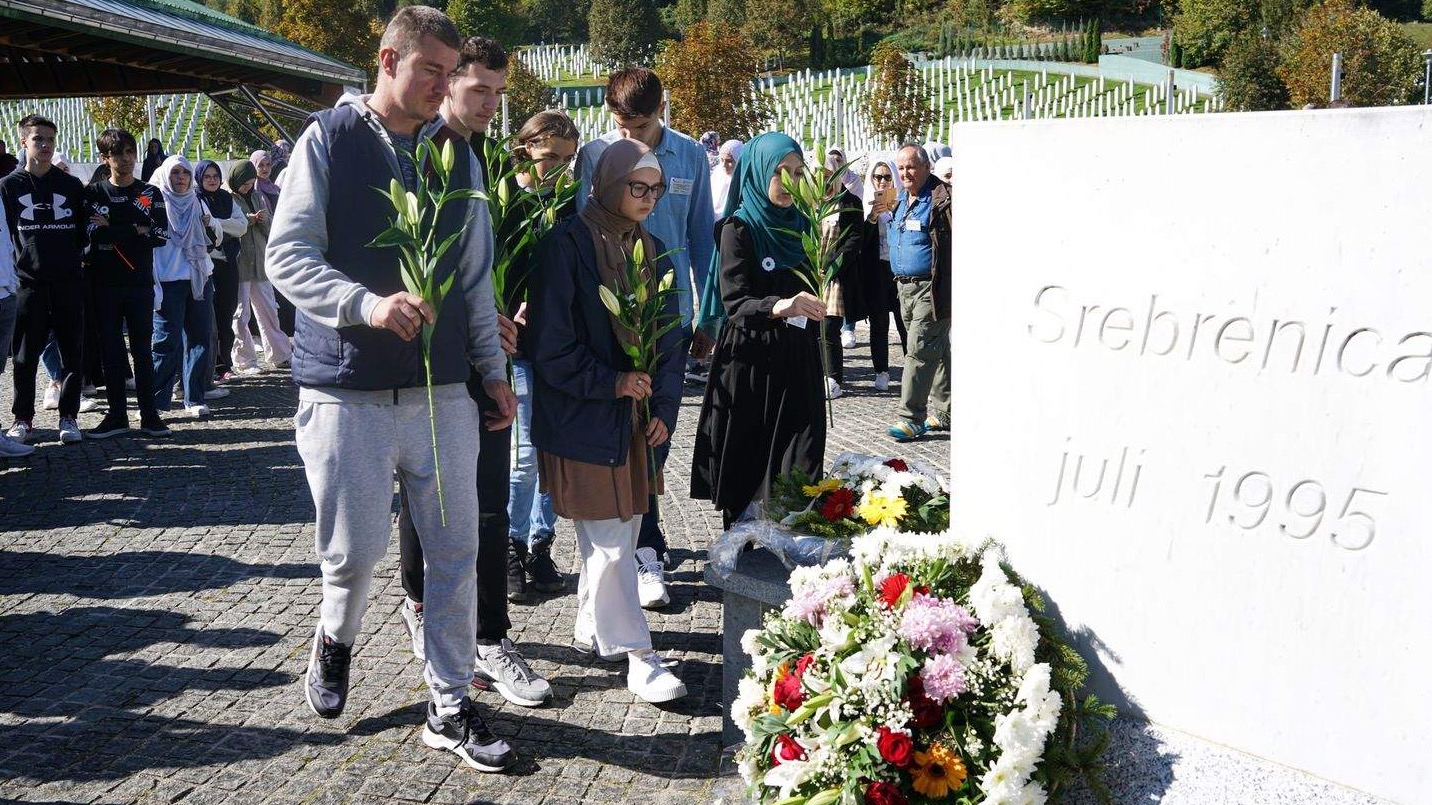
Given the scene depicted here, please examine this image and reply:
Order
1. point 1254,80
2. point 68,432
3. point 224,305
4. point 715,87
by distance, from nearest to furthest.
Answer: point 68,432 < point 224,305 < point 715,87 < point 1254,80

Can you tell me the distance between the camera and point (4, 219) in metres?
8.48

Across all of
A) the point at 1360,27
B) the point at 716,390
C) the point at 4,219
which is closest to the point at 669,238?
the point at 716,390

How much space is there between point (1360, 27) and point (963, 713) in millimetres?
35570

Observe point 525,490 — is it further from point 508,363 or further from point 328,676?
point 328,676

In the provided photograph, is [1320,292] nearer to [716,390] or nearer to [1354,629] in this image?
[1354,629]

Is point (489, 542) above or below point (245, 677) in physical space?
above

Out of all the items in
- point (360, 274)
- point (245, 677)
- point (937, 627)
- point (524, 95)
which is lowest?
point (245, 677)

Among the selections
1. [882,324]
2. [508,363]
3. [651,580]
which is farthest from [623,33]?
[508,363]

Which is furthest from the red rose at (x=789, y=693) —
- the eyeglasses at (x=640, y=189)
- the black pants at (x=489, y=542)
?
the eyeglasses at (x=640, y=189)

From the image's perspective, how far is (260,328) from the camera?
13000mm

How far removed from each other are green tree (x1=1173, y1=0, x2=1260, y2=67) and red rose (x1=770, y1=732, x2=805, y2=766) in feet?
185

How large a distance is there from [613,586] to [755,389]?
1.36 metres

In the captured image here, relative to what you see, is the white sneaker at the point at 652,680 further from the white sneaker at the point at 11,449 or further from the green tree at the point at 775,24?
the green tree at the point at 775,24

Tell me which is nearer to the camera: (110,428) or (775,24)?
(110,428)
